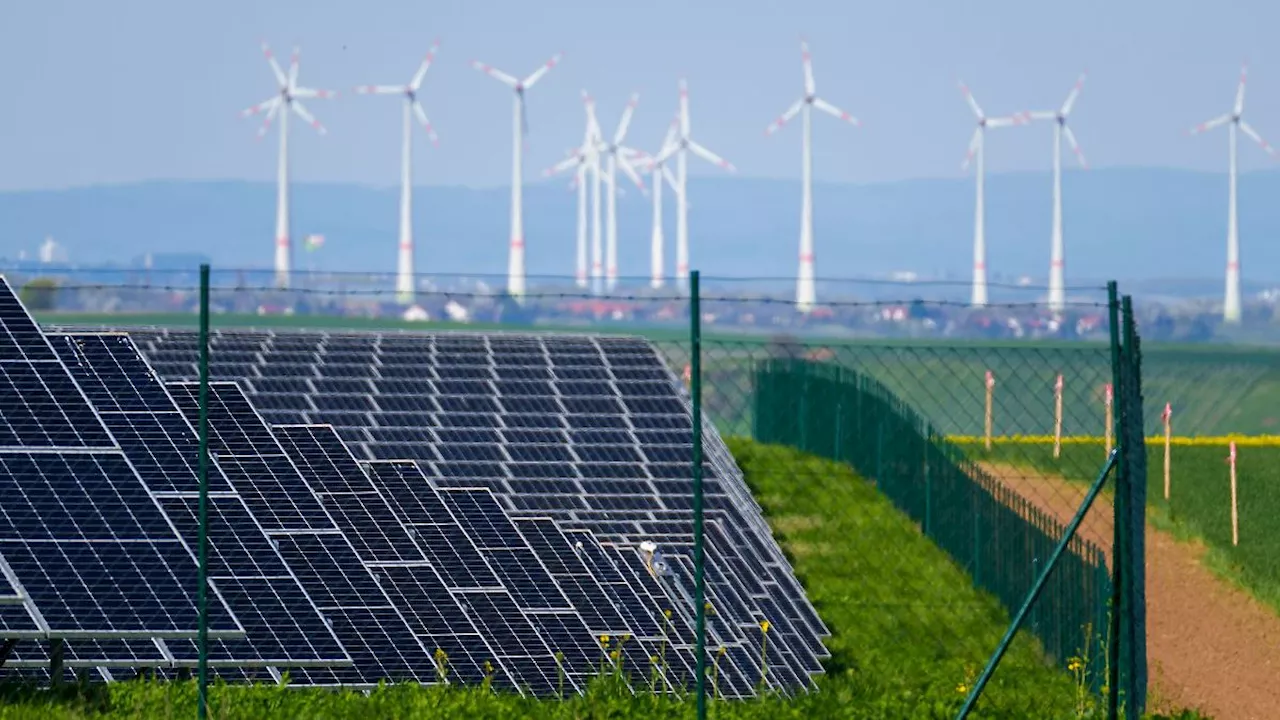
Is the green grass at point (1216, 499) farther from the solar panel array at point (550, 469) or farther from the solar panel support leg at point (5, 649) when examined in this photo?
the solar panel support leg at point (5, 649)

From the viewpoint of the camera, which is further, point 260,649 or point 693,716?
point 260,649

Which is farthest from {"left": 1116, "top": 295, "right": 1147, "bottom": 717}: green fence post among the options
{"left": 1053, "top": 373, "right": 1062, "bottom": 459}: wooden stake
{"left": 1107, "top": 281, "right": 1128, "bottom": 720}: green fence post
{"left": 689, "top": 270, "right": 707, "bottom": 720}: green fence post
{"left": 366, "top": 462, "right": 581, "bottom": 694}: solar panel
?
{"left": 366, "top": 462, "right": 581, "bottom": 694}: solar panel

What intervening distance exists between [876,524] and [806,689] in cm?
1253

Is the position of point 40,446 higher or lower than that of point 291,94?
lower

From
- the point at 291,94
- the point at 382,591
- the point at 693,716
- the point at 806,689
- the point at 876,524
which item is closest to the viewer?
the point at 693,716

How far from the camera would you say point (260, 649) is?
59.4ft

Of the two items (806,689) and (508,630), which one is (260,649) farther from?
(806,689)

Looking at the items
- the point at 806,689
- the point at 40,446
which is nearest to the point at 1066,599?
the point at 806,689

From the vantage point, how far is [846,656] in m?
24.9

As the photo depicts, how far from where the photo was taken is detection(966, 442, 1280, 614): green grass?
3531 cm

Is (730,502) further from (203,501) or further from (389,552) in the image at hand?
(203,501)

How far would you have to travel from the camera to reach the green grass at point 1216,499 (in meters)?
35.3

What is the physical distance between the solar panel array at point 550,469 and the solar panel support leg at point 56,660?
4087mm

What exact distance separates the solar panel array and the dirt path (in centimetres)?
352
